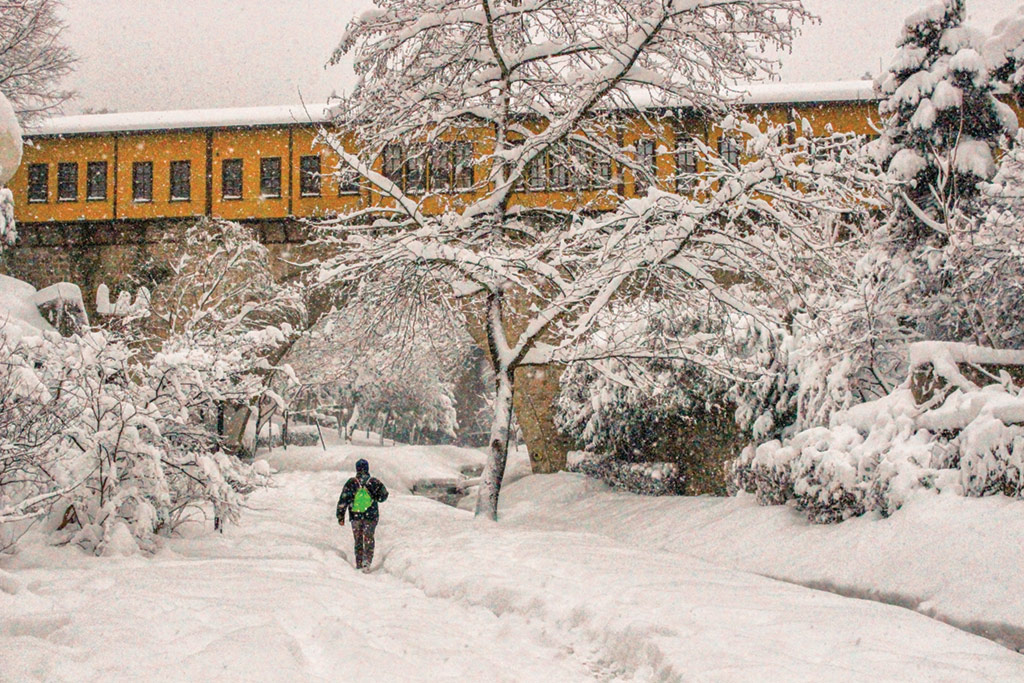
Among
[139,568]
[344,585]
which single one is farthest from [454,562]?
[139,568]

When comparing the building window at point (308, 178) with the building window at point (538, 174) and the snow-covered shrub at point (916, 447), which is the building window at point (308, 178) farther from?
the snow-covered shrub at point (916, 447)

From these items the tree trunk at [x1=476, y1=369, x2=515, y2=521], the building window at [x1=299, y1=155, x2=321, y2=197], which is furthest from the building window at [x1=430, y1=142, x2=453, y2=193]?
the building window at [x1=299, y1=155, x2=321, y2=197]

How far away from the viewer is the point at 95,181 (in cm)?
2778

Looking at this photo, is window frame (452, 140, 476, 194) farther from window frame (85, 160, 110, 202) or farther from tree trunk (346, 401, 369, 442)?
tree trunk (346, 401, 369, 442)

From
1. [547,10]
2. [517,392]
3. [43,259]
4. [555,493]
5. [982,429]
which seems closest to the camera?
[982,429]

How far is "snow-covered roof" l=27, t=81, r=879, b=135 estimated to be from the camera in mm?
23938

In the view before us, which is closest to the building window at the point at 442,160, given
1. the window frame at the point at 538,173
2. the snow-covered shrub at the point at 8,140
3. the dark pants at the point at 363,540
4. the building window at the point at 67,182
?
the window frame at the point at 538,173

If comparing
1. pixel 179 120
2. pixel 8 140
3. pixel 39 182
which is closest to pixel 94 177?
pixel 39 182

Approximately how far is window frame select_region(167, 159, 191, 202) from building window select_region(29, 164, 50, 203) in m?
4.20

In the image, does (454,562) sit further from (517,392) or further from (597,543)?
(517,392)

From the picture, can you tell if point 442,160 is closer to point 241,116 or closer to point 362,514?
point 362,514

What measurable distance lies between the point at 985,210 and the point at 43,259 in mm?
24178

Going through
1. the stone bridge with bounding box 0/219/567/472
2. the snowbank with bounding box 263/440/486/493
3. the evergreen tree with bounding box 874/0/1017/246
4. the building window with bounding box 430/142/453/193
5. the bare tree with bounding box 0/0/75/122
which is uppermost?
the bare tree with bounding box 0/0/75/122

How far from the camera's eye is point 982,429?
780 centimetres
